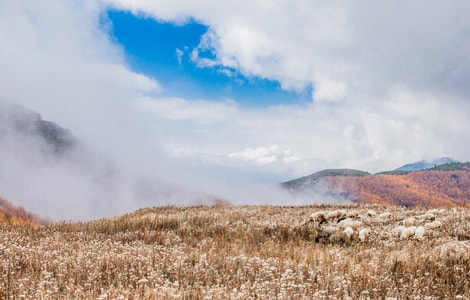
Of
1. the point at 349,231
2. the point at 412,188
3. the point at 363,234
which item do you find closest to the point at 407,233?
the point at 363,234

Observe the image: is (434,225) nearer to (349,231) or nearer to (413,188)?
(349,231)

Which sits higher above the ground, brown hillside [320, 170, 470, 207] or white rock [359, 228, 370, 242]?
brown hillside [320, 170, 470, 207]

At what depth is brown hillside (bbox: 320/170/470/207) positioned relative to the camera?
166000 mm

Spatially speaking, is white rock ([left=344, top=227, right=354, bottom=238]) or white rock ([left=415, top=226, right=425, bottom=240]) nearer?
white rock ([left=415, top=226, right=425, bottom=240])

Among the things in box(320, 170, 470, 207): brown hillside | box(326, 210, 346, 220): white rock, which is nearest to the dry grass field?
box(326, 210, 346, 220): white rock

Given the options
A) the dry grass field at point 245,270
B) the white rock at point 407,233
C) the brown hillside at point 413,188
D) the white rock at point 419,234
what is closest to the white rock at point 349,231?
the dry grass field at point 245,270

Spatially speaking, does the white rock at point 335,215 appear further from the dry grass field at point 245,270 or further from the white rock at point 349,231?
the dry grass field at point 245,270

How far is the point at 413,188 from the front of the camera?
178625mm

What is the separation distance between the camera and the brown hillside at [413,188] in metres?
166

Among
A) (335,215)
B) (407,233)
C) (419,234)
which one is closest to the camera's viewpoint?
(419,234)

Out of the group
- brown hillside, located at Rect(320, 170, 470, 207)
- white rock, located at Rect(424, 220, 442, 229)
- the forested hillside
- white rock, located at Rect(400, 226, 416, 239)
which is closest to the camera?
white rock, located at Rect(400, 226, 416, 239)

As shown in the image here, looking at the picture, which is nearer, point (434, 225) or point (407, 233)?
point (407, 233)

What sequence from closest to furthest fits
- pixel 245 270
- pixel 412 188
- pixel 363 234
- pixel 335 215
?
1. pixel 245 270
2. pixel 363 234
3. pixel 335 215
4. pixel 412 188

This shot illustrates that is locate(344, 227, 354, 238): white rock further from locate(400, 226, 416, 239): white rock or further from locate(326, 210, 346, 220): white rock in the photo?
locate(326, 210, 346, 220): white rock
